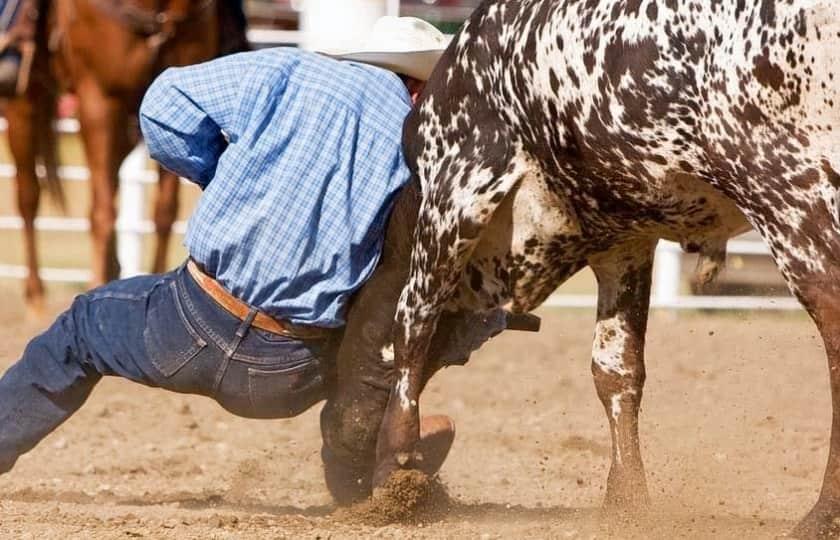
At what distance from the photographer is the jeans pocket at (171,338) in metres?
3.91

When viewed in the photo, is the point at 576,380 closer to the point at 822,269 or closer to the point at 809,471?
the point at 809,471

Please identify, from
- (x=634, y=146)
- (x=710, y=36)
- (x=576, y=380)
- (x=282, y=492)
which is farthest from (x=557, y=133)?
(x=576, y=380)

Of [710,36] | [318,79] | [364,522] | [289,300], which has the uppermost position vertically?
[710,36]

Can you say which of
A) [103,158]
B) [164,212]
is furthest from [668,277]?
[103,158]

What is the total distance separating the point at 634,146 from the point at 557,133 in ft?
0.74

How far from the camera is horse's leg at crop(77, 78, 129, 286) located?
27.1ft

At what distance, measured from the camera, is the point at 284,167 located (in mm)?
3756

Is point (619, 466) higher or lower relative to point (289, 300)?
lower

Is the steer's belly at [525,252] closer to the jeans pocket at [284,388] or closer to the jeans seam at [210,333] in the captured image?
the jeans pocket at [284,388]

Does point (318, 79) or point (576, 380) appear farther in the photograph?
point (576, 380)

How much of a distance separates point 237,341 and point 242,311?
0.07 metres

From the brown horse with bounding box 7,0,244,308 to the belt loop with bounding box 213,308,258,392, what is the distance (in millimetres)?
4451

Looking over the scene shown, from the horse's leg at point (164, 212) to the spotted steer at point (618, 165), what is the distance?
496 centimetres

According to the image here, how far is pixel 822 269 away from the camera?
2.90 meters
